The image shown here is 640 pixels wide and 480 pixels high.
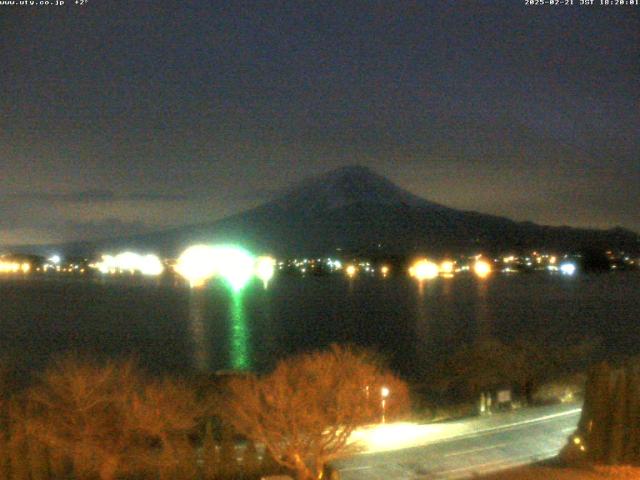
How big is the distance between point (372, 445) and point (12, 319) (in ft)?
118

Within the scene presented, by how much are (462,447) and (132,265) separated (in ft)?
294

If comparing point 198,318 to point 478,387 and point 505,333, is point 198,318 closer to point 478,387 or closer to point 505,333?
point 505,333

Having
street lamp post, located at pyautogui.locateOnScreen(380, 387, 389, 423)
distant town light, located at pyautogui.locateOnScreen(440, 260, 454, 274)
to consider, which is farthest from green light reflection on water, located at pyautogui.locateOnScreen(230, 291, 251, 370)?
distant town light, located at pyautogui.locateOnScreen(440, 260, 454, 274)

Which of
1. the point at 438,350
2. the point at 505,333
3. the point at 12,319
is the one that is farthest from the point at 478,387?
the point at 12,319

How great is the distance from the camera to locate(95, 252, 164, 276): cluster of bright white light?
316ft

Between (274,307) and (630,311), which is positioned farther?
(274,307)

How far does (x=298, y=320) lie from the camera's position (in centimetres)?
4106

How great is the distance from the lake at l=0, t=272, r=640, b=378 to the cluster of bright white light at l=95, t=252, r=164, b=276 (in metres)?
27.4

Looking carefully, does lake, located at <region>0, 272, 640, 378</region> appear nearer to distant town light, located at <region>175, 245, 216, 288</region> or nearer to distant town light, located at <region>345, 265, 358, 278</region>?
distant town light, located at <region>345, 265, 358, 278</region>

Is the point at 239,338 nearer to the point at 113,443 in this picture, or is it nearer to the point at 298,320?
the point at 298,320

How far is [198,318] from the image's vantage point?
43.8 metres

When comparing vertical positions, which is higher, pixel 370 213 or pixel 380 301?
pixel 370 213

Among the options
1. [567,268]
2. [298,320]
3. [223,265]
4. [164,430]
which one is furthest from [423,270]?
[164,430]

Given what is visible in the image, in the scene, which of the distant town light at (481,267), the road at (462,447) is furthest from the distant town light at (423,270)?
the road at (462,447)
